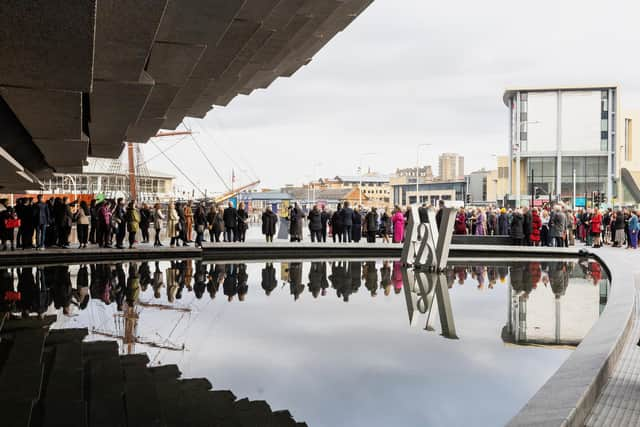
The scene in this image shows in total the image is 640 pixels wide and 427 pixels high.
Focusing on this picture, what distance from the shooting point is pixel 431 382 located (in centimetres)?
654

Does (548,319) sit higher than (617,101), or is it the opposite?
(617,101)

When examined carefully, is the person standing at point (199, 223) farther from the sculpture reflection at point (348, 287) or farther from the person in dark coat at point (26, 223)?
the person in dark coat at point (26, 223)

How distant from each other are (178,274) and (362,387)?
36.0 feet

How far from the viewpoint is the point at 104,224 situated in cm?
2269

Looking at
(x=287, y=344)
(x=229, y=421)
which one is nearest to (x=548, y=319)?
(x=287, y=344)

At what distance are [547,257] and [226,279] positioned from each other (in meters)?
12.7

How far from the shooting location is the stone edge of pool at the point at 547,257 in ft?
15.4

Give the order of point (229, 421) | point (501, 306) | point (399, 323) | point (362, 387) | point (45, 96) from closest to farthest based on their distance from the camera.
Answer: point (229, 421)
point (362, 387)
point (45, 96)
point (399, 323)
point (501, 306)

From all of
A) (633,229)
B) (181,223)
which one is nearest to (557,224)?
(633,229)

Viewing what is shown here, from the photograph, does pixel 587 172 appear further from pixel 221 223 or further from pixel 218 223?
pixel 218 223

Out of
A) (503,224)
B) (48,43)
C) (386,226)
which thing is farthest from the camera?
(386,226)

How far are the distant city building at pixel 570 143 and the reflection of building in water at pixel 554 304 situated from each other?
73.9 metres

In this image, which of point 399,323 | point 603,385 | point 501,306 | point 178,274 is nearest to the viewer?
point 603,385

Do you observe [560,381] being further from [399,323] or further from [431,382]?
[399,323]
